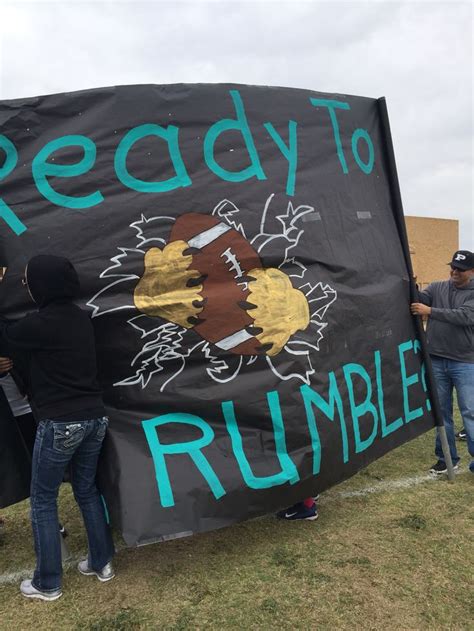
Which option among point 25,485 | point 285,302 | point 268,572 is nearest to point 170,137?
point 285,302

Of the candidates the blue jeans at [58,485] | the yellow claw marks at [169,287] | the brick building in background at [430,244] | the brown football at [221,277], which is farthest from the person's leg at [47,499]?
the brick building in background at [430,244]

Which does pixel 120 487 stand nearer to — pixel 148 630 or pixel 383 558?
pixel 148 630

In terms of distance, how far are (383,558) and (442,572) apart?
12.3 inches

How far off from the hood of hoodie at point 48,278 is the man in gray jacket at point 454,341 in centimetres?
274

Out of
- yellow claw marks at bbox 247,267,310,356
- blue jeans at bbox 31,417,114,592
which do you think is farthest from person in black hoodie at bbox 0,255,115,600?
yellow claw marks at bbox 247,267,310,356

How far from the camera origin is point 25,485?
2965 millimetres

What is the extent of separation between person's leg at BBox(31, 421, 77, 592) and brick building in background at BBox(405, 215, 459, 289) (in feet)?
74.2

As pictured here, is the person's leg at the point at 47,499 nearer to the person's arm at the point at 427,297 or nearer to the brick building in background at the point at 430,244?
the person's arm at the point at 427,297

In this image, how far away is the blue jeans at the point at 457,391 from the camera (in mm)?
4152

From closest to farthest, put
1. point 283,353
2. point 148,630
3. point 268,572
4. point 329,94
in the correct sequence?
point 148,630 < point 268,572 < point 283,353 < point 329,94

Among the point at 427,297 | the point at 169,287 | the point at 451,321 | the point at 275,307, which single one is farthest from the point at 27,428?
the point at 427,297

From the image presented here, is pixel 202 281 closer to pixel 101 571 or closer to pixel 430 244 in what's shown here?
pixel 101 571

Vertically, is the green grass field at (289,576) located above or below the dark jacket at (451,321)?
below

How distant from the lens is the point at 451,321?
161 inches
